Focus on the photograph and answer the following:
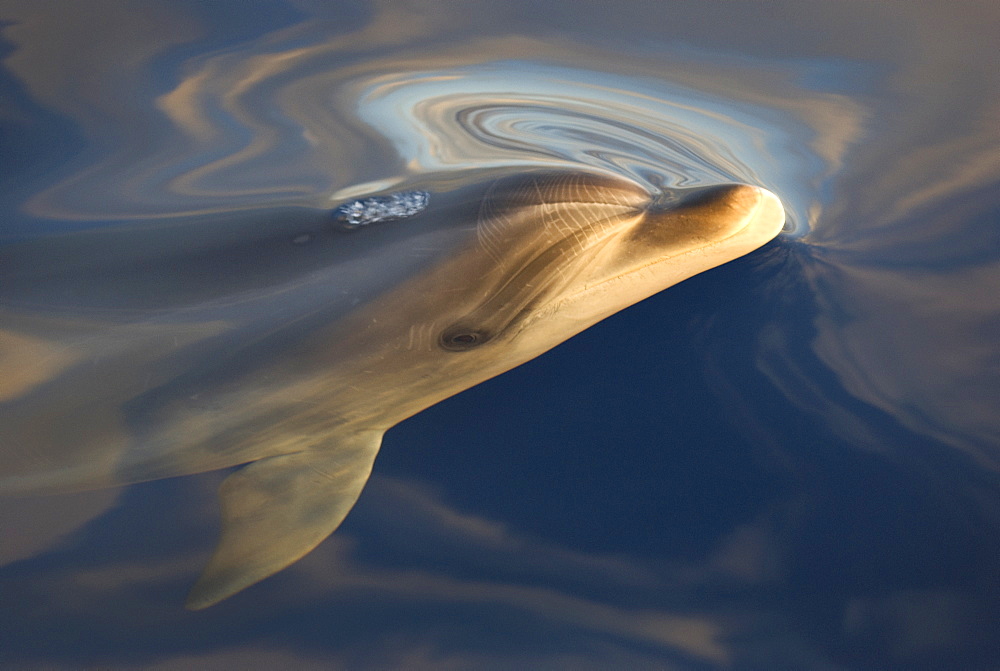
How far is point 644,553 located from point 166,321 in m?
2.85

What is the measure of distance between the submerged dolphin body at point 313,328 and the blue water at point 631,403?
7.3 inches

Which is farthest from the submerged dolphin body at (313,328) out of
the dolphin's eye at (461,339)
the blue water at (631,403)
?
the blue water at (631,403)

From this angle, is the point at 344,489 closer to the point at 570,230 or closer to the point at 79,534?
the point at 79,534

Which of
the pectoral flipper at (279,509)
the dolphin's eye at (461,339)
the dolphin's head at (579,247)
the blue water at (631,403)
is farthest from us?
the dolphin's eye at (461,339)

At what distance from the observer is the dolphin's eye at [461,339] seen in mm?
4098

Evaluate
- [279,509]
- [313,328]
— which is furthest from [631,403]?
[279,509]

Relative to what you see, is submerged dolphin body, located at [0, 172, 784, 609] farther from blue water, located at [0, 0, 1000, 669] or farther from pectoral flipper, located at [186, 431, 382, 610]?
blue water, located at [0, 0, 1000, 669]

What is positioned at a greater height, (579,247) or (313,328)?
(579,247)

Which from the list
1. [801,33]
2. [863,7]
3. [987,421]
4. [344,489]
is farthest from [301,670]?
[863,7]

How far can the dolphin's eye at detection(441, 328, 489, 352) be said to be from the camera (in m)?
4.10

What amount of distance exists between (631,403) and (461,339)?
1.02 metres

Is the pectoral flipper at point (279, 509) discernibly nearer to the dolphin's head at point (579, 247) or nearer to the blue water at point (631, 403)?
the blue water at point (631, 403)

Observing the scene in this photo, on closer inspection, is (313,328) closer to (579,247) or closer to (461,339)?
(461,339)

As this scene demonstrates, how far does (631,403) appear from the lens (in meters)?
4.11
